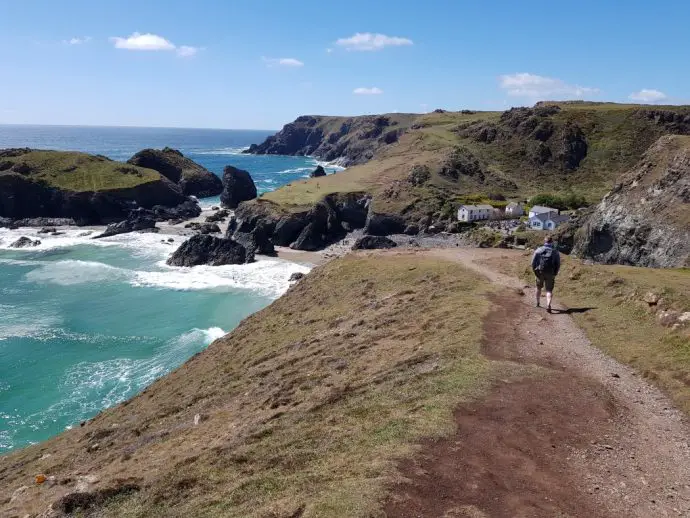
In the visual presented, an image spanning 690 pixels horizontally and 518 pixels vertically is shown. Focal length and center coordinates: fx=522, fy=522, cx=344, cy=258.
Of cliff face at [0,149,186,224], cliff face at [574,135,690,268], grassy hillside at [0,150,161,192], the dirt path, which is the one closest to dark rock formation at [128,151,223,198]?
grassy hillside at [0,150,161,192]

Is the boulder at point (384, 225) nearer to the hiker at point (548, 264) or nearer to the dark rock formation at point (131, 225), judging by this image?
the dark rock formation at point (131, 225)

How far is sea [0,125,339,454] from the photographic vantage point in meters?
36.7

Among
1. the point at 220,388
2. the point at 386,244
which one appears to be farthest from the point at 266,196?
the point at 220,388

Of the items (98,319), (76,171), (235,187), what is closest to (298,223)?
(235,187)

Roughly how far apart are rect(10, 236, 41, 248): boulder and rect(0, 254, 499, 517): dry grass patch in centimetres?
7186

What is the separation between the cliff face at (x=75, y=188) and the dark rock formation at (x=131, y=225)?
34.2 ft

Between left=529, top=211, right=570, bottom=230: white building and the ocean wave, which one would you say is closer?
the ocean wave

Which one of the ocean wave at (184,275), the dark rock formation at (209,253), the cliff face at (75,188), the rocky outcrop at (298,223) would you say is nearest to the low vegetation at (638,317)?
the ocean wave at (184,275)

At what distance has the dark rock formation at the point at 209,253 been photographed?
7333 cm

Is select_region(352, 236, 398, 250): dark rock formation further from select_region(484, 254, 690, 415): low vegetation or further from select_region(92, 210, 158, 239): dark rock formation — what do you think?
select_region(484, 254, 690, 415): low vegetation

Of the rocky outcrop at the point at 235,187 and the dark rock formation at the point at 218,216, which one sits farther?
the rocky outcrop at the point at 235,187

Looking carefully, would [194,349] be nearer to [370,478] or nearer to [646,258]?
[370,478]

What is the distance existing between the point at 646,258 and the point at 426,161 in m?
78.5

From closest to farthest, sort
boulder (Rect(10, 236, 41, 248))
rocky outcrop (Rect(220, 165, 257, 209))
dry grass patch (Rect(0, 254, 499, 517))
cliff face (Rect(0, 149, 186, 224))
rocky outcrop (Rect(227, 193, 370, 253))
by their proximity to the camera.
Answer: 1. dry grass patch (Rect(0, 254, 499, 517))
2. rocky outcrop (Rect(227, 193, 370, 253))
3. boulder (Rect(10, 236, 41, 248))
4. cliff face (Rect(0, 149, 186, 224))
5. rocky outcrop (Rect(220, 165, 257, 209))
